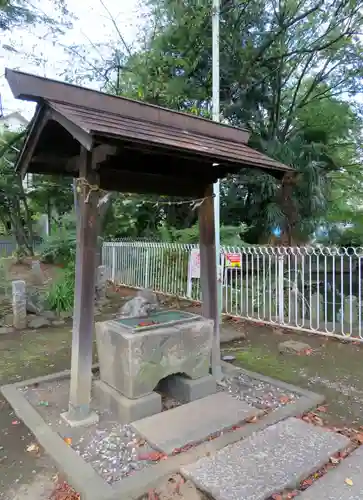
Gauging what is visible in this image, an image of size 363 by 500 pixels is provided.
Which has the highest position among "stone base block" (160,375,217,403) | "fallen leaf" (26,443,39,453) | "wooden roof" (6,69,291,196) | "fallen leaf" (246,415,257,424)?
"wooden roof" (6,69,291,196)

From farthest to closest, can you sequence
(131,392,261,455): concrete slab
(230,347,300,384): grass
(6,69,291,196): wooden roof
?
(230,347,300,384): grass, (131,392,261,455): concrete slab, (6,69,291,196): wooden roof

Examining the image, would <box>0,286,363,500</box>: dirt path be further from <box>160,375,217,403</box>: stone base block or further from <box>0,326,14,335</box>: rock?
<box>160,375,217,403</box>: stone base block

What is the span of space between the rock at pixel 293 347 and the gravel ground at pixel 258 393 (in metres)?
1.22

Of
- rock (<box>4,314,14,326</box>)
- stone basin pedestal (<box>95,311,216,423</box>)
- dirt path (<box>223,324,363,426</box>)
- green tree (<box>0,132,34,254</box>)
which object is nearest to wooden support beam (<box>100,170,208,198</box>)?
stone basin pedestal (<box>95,311,216,423</box>)

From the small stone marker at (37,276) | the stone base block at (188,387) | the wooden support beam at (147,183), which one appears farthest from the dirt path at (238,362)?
the small stone marker at (37,276)

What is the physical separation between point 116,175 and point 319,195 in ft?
23.4

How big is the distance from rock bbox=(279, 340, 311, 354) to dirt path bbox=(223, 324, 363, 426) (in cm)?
9

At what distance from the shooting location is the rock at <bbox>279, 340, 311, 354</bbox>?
4984mm

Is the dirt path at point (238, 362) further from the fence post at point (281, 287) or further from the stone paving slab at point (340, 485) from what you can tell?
the stone paving slab at point (340, 485)

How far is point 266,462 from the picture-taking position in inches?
96.0

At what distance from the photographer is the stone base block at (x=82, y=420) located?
9.86 feet

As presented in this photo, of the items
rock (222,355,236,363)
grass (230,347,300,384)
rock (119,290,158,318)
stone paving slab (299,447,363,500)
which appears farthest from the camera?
rock (222,355,236,363)

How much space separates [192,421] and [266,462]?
2.41 ft

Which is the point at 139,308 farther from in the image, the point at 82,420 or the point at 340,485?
the point at 340,485
